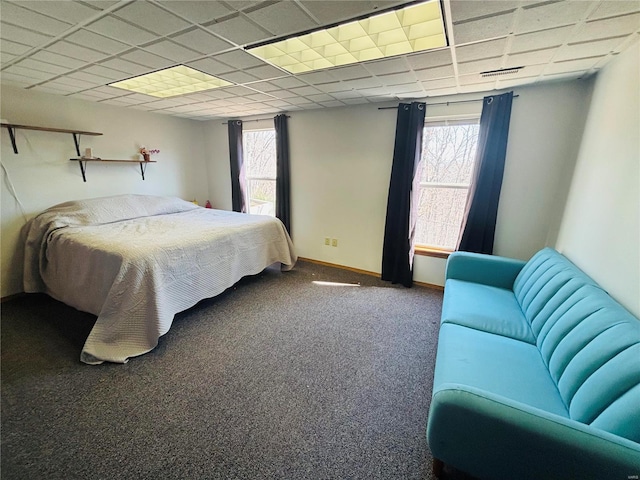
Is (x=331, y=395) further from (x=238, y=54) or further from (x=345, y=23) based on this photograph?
(x=238, y=54)

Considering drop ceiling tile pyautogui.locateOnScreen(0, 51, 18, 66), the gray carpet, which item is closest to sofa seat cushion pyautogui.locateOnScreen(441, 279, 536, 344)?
the gray carpet

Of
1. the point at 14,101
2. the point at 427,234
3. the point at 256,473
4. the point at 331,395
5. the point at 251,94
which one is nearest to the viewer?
the point at 256,473

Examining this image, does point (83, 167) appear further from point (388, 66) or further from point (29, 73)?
point (388, 66)

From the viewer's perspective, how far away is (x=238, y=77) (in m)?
2.31

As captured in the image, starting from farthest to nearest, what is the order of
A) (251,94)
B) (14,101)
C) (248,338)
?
(251,94) → (14,101) → (248,338)

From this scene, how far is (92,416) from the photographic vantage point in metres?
1.49

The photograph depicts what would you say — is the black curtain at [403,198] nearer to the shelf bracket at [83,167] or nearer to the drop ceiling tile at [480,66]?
the drop ceiling tile at [480,66]

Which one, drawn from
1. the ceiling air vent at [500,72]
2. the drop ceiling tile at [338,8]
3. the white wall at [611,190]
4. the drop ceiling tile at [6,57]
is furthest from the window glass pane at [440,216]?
the drop ceiling tile at [6,57]

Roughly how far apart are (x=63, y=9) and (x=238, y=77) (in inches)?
46.5

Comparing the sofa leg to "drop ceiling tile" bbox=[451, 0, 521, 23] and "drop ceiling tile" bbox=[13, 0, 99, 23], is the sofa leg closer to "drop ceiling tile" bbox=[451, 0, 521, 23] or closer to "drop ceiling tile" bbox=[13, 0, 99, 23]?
"drop ceiling tile" bbox=[451, 0, 521, 23]

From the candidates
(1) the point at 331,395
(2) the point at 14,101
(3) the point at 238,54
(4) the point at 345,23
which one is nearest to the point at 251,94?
(3) the point at 238,54

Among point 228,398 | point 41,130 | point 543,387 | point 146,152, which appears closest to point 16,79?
point 41,130

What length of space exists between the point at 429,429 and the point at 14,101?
14.5 feet

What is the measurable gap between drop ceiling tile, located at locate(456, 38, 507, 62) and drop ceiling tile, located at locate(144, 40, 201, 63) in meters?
1.80
